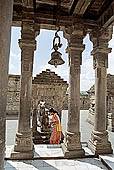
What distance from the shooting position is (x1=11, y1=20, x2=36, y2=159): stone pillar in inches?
163

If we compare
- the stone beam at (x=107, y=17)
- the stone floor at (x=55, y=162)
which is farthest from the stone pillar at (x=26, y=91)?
the stone beam at (x=107, y=17)

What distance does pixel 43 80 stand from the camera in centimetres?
782

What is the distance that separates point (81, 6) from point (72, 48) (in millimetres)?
1121

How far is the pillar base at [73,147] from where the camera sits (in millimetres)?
4223

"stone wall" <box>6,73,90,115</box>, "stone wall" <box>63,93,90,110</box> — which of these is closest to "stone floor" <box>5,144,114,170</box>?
"stone wall" <box>6,73,90,115</box>

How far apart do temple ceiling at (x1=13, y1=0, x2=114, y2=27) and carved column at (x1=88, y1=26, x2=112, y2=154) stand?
0.44 metres

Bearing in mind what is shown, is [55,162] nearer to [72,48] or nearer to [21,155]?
[21,155]

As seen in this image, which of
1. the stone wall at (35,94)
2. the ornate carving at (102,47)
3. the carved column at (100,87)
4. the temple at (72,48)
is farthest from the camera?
the stone wall at (35,94)

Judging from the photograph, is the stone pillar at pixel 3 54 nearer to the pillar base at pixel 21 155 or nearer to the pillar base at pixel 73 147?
the pillar base at pixel 21 155

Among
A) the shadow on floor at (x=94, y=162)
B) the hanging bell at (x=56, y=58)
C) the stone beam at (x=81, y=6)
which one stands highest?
the stone beam at (x=81, y=6)

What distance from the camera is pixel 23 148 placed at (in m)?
4.11

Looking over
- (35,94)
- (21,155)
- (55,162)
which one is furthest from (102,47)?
(35,94)

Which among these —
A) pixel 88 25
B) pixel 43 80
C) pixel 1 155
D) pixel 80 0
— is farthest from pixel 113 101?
pixel 1 155

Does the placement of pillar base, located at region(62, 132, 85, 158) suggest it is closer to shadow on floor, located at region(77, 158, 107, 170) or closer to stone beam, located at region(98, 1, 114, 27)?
shadow on floor, located at region(77, 158, 107, 170)
